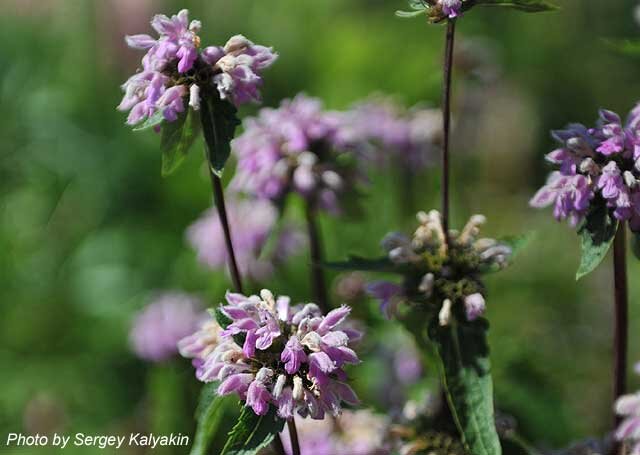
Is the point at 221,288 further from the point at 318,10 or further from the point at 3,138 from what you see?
the point at 318,10

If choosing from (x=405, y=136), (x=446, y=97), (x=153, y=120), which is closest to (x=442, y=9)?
(x=446, y=97)

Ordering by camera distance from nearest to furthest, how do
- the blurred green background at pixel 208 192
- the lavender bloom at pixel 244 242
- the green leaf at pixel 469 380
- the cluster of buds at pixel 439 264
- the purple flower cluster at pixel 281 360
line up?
the purple flower cluster at pixel 281 360 < the green leaf at pixel 469 380 < the cluster of buds at pixel 439 264 < the lavender bloom at pixel 244 242 < the blurred green background at pixel 208 192

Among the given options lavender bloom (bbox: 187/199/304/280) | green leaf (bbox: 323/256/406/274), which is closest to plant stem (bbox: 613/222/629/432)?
green leaf (bbox: 323/256/406/274)

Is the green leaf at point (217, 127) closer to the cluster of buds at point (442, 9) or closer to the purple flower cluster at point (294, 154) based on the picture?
the cluster of buds at point (442, 9)

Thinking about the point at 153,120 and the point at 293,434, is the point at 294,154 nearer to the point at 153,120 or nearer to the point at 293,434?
the point at 153,120

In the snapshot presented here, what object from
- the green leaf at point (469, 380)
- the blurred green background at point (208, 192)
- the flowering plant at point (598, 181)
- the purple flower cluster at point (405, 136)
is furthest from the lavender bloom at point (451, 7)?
the purple flower cluster at point (405, 136)

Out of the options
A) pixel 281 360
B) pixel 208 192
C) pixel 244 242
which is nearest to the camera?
pixel 281 360
